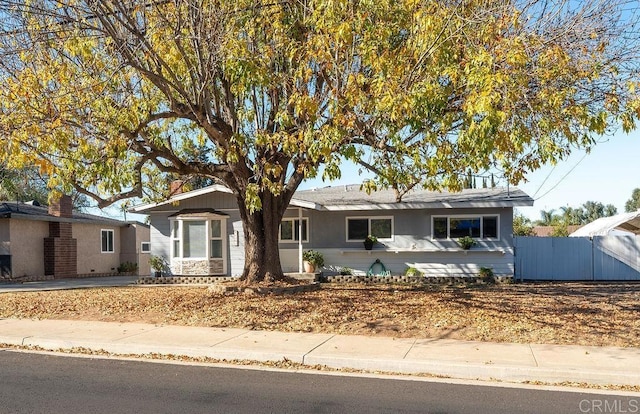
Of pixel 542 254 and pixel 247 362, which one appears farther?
pixel 542 254

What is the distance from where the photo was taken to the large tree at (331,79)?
9609 millimetres

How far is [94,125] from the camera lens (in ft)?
38.3

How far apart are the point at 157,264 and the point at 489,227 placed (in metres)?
12.4

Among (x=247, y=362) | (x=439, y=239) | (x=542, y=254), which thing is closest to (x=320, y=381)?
(x=247, y=362)

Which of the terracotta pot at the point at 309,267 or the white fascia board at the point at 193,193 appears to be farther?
the white fascia board at the point at 193,193

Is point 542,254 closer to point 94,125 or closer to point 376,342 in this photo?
point 376,342

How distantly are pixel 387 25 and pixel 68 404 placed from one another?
808 centimetres

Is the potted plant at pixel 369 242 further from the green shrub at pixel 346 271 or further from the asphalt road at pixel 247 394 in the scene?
the asphalt road at pixel 247 394

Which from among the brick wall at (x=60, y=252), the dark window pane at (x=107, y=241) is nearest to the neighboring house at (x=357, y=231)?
the brick wall at (x=60, y=252)

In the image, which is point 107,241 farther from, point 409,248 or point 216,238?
point 409,248

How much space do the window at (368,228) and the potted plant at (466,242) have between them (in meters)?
2.49

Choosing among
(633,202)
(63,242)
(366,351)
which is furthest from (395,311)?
(633,202)

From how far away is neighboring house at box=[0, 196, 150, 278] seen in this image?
23.2 meters

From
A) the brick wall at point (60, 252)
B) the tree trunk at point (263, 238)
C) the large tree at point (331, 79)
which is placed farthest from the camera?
the brick wall at point (60, 252)
